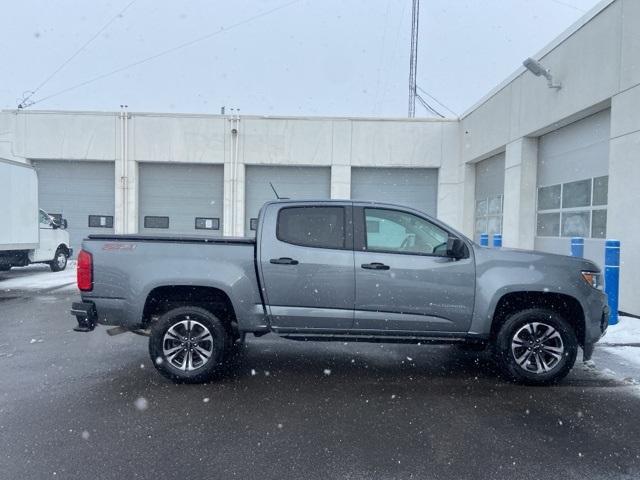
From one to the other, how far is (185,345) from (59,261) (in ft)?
41.7

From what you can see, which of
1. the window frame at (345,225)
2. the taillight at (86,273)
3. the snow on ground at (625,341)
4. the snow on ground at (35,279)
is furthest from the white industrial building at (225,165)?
the taillight at (86,273)

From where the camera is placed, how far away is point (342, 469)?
3.27 m

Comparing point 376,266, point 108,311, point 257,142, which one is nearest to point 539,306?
point 376,266

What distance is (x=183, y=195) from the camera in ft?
64.5

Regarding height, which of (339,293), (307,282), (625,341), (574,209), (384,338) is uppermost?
(574,209)

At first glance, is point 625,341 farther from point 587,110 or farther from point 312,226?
point 587,110

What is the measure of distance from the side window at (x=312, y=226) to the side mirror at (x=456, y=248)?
1092mm

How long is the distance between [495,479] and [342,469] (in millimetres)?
998

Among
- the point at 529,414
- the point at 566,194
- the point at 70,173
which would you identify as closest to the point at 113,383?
the point at 529,414

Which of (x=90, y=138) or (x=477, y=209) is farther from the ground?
(x=90, y=138)

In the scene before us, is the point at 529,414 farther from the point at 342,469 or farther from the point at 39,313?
the point at 39,313

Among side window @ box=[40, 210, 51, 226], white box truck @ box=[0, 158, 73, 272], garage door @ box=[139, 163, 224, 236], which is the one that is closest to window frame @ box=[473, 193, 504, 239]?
garage door @ box=[139, 163, 224, 236]

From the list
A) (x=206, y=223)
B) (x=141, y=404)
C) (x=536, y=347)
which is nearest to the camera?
(x=141, y=404)

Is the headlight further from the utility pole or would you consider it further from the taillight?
the utility pole
